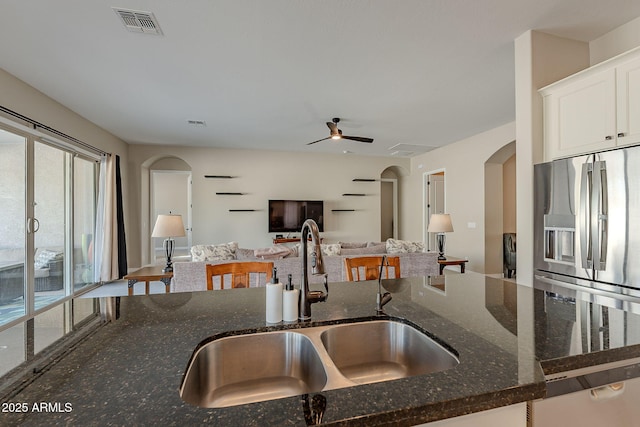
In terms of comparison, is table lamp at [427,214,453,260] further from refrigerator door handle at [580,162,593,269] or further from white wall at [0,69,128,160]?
white wall at [0,69,128,160]

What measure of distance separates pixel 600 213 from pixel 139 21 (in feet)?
11.5

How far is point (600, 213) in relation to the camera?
200 cm

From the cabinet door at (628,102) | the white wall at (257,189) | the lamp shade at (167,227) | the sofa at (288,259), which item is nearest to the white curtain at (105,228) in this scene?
the white wall at (257,189)

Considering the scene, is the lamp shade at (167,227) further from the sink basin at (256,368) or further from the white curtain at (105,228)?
the sink basin at (256,368)

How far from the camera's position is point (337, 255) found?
3836 millimetres

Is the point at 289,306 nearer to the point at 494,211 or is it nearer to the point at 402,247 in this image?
the point at 402,247

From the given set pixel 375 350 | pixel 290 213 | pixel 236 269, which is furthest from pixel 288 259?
pixel 290 213

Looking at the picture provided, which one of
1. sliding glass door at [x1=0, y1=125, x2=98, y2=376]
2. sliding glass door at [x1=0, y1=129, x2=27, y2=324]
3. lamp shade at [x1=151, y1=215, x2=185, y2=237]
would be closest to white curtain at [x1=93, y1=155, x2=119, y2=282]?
sliding glass door at [x1=0, y1=125, x2=98, y2=376]

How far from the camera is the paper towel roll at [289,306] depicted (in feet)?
3.41

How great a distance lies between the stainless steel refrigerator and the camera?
6.15ft

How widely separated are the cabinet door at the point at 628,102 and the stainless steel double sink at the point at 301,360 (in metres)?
2.09

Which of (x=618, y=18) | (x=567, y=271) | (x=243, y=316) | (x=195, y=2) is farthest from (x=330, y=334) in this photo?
(x=618, y=18)

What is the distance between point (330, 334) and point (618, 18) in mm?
3170

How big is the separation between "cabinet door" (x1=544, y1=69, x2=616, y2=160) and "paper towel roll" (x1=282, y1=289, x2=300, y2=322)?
238 cm
